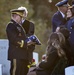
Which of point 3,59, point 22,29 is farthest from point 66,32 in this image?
point 3,59

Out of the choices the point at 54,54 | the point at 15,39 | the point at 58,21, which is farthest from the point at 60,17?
the point at 54,54

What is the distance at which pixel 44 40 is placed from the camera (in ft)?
69.4

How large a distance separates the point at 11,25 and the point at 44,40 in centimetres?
1263

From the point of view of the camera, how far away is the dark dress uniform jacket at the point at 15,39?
854 centimetres

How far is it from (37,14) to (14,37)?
13451 millimetres

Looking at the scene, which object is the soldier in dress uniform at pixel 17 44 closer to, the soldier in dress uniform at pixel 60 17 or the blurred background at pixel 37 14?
the soldier in dress uniform at pixel 60 17

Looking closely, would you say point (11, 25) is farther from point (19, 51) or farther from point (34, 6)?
point (34, 6)

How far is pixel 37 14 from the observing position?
21.9m

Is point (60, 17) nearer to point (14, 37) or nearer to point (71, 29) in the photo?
point (71, 29)

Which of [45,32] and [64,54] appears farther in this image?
[45,32]

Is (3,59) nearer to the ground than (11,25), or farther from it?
nearer to the ground

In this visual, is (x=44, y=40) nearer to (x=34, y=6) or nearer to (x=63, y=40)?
(x=34, y=6)

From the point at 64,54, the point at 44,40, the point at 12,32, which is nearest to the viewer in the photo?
the point at 64,54

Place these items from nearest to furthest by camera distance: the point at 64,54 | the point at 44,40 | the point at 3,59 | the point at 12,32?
the point at 64,54
the point at 12,32
the point at 3,59
the point at 44,40
